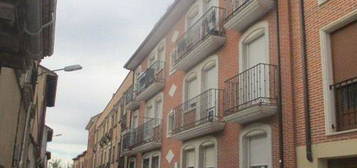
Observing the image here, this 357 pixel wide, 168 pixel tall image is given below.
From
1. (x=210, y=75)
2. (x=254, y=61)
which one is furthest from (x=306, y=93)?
(x=210, y=75)

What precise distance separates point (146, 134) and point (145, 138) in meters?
0.21

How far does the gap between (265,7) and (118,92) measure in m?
25.8

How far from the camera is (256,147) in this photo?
1272cm

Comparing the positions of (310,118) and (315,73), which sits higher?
(315,73)

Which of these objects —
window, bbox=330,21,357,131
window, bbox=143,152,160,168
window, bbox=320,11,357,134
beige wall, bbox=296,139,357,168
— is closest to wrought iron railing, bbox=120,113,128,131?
window, bbox=143,152,160,168

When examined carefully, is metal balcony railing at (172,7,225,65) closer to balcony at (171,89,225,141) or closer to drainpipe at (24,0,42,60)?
balcony at (171,89,225,141)

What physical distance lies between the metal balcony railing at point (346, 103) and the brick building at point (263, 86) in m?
0.02

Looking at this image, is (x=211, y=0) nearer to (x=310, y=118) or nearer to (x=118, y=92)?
(x=310, y=118)

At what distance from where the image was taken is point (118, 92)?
3728cm

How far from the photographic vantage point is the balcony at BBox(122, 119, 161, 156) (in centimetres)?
2147

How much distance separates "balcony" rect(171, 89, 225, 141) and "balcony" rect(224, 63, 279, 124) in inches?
39.1

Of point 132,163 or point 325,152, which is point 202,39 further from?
point 132,163

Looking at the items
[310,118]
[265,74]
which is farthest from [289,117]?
[265,74]

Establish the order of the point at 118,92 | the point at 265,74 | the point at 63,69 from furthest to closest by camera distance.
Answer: the point at 118,92 → the point at 63,69 → the point at 265,74
